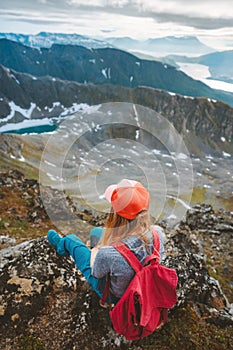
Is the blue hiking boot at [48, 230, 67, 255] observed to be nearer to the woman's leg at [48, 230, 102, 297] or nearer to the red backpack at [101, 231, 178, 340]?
the woman's leg at [48, 230, 102, 297]

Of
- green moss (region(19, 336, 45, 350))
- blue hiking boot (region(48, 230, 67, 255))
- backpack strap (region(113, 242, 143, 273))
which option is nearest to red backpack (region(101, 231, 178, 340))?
backpack strap (region(113, 242, 143, 273))

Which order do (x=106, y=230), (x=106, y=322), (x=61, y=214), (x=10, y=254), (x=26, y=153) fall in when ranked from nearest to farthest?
(x=106, y=230) < (x=106, y=322) < (x=10, y=254) < (x=61, y=214) < (x=26, y=153)

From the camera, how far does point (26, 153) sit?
128 meters

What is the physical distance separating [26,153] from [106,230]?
12953cm

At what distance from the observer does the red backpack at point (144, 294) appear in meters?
5.50

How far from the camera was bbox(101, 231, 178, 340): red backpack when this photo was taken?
216 inches

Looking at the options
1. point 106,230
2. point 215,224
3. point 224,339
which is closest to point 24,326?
point 106,230

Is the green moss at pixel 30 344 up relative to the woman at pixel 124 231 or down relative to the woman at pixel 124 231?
down

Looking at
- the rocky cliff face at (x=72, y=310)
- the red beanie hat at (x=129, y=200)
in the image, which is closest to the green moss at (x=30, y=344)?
the rocky cliff face at (x=72, y=310)

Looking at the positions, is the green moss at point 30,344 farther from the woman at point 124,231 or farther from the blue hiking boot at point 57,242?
the blue hiking boot at point 57,242

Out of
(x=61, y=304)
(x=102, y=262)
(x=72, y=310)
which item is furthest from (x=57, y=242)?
(x=102, y=262)

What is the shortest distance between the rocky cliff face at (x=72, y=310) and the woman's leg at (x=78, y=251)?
0.36 metres

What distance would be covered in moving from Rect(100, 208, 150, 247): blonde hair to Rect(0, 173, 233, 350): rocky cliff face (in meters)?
2.77

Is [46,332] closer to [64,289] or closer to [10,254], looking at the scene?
[64,289]
